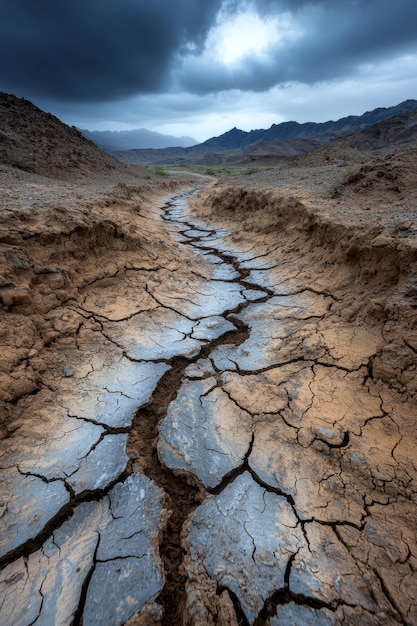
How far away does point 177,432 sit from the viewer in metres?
1.99

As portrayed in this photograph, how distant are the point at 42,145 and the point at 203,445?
14.7 m

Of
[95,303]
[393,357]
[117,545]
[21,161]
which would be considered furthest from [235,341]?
[21,161]

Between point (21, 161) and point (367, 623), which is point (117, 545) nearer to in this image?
point (367, 623)

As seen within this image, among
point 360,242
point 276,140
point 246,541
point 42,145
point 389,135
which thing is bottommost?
point 246,541

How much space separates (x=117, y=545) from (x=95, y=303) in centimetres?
226

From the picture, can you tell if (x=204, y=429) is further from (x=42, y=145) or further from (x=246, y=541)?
(x=42, y=145)

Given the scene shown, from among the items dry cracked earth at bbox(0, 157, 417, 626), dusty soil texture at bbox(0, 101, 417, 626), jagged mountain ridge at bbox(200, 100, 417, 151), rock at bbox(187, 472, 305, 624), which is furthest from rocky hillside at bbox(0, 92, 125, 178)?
jagged mountain ridge at bbox(200, 100, 417, 151)

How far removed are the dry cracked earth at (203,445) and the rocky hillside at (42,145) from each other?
8.86 m

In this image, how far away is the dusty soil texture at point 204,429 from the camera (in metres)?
1.29

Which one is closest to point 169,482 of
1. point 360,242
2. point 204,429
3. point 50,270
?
point 204,429

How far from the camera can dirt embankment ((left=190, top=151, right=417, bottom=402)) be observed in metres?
2.22

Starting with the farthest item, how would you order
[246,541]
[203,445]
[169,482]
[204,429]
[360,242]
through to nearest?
[360,242] < [204,429] < [203,445] < [169,482] < [246,541]

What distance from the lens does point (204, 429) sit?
2020mm

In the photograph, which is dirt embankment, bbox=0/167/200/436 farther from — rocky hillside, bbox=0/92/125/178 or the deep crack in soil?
rocky hillside, bbox=0/92/125/178
